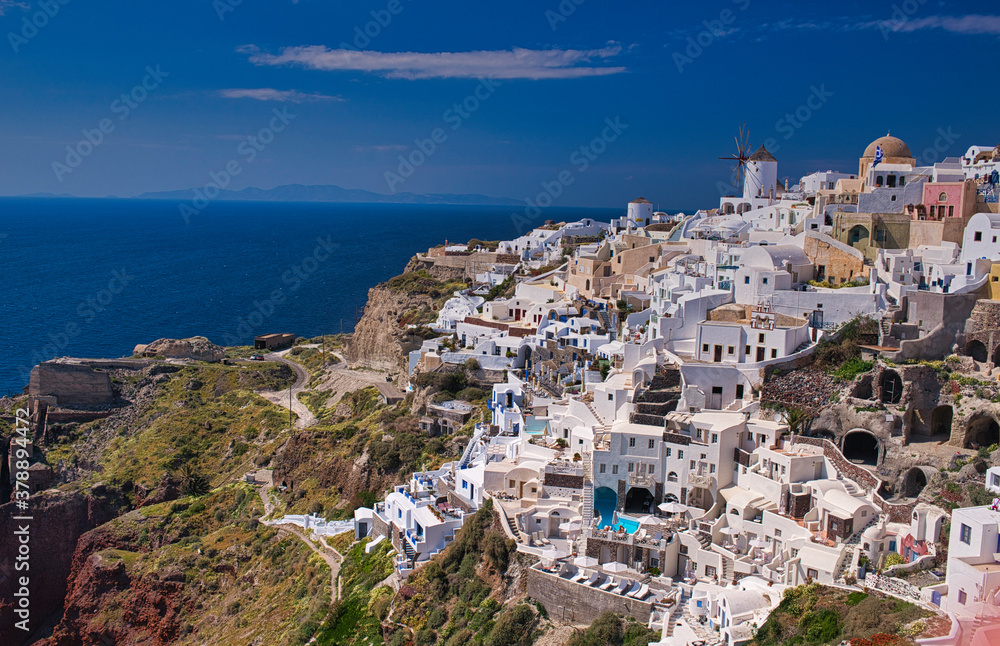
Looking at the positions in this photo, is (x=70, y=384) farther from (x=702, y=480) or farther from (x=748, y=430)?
(x=748, y=430)

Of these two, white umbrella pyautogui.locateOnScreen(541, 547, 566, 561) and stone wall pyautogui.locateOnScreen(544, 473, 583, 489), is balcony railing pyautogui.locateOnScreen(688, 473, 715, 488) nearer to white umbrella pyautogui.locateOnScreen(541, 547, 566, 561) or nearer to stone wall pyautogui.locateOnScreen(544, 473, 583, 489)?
stone wall pyautogui.locateOnScreen(544, 473, 583, 489)

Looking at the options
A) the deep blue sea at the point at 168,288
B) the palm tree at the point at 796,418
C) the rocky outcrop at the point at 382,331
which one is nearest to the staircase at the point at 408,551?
the palm tree at the point at 796,418

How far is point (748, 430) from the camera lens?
2655cm

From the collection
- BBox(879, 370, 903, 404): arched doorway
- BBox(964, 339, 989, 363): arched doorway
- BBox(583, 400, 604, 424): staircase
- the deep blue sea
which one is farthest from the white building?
the deep blue sea

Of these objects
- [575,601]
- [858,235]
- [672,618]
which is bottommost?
[575,601]

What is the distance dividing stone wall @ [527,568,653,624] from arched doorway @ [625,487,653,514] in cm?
476

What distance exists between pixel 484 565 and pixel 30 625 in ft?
93.5

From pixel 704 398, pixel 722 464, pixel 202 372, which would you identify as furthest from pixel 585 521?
pixel 202 372

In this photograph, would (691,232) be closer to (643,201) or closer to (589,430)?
(643,201)

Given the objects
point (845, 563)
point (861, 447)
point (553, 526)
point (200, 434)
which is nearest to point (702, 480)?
point (553, 526)

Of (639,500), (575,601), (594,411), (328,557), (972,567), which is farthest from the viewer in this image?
(328,557)

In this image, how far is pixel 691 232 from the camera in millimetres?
47344

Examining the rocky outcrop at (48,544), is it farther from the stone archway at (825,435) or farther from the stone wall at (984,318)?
the stone wall at (984,318)

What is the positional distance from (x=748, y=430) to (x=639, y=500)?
4.28 m
